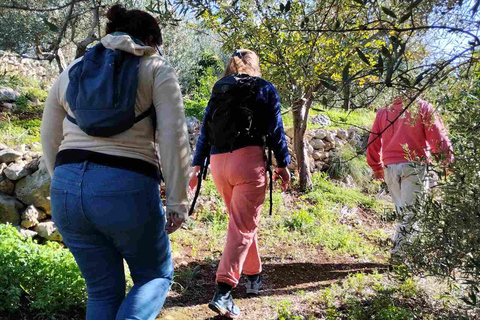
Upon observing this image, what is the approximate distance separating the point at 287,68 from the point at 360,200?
4.39 m

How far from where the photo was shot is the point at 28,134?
7.21m

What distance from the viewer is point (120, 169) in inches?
80.5

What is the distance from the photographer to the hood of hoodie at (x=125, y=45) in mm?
2133

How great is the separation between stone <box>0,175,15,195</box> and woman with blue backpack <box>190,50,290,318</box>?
8.54 ft

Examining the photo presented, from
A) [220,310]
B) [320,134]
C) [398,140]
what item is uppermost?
[398,140]

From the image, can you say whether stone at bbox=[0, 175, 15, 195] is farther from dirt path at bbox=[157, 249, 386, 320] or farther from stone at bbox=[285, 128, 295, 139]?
stone at bbox=[285, 128, 295, 139]

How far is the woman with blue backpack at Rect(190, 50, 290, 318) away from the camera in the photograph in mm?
3334

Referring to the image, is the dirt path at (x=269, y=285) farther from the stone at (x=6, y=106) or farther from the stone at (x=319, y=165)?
the stone at (x=6, y=106)

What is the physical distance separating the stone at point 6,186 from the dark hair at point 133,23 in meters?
3.37

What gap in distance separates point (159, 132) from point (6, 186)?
3581mm

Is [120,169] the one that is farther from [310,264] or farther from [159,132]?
[310,264]

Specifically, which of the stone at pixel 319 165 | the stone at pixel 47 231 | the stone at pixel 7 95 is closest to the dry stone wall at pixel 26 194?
the stone at pixel 47 231

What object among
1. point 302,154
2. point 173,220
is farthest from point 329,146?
point 173,220

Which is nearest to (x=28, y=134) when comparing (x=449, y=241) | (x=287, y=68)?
(x=287, y=68)
